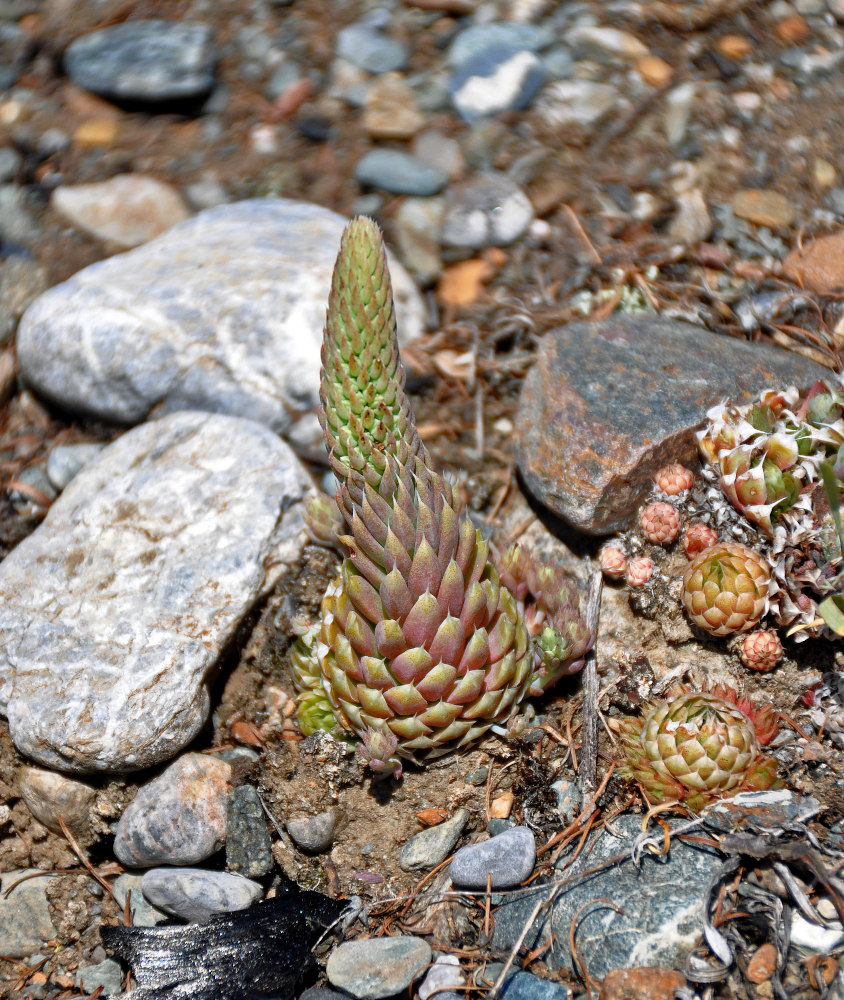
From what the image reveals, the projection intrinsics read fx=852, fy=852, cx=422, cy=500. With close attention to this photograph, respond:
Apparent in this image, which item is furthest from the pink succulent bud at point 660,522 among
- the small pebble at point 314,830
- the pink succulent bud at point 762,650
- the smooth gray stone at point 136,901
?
the smooth gray stone at point 136,901

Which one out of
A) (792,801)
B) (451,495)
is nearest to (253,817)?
(451,495)

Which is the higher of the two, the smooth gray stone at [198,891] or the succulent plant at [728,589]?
the succulent plant at [728,589]

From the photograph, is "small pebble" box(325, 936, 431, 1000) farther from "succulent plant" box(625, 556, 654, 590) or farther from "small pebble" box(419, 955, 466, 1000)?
"succulent plant" box(625, 556, 654, 590)

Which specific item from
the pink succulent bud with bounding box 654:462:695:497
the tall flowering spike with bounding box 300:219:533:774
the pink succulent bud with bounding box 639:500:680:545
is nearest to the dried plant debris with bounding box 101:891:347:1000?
the tall flowering spike with bounding box 300:219:533:774

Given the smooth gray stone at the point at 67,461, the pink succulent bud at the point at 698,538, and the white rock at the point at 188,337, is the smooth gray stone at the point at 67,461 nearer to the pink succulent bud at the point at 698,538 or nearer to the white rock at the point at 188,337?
the white rock at the point at 188,337

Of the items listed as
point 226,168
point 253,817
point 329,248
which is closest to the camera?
point 253,817

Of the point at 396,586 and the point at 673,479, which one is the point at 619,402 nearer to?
the point at 673,479

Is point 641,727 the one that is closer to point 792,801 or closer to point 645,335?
point 792,801
